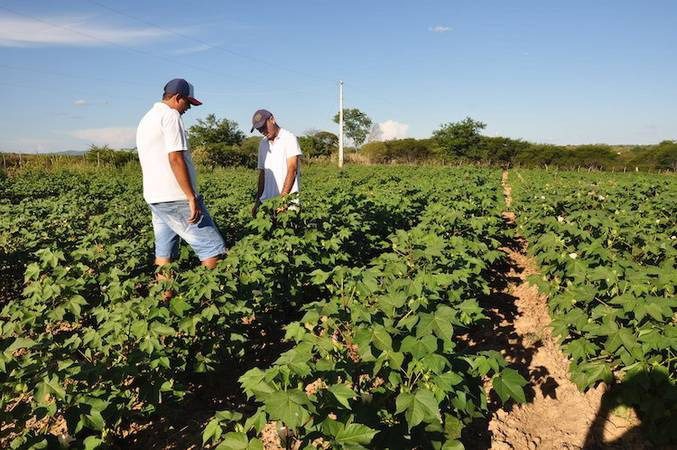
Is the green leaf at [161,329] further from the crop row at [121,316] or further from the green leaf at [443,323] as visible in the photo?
the green leaf at [443,323]

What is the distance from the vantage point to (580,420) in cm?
280

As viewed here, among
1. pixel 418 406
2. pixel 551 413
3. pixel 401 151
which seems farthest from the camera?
pixel 401 151

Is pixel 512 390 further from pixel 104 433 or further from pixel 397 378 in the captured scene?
pixel 104 433

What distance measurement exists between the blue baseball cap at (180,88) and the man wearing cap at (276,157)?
2.99ft

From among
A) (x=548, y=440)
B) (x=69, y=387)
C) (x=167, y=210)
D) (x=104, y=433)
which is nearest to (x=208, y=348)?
(x=104, y=433)

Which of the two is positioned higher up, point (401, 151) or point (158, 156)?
point (401, 151)

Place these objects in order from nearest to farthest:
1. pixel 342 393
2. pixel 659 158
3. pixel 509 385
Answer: pixel 342 393 < pixel 509 385 < pixel 659 158

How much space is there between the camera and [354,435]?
149 cm

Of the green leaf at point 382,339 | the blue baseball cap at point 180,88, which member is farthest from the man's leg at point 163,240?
the green leaf at point 382,339

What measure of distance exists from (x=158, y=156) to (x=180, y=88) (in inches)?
24.1

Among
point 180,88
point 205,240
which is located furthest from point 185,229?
point 180,88

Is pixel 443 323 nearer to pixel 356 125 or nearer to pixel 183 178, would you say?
pixel 183 178

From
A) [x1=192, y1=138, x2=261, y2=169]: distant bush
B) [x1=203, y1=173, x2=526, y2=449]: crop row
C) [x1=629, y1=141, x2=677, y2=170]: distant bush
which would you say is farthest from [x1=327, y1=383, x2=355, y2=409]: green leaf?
[x1=629, y1=141, x2=677, y2=170]: distant bush

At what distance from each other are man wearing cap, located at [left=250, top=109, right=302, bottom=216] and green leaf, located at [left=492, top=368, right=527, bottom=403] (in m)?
2.85
